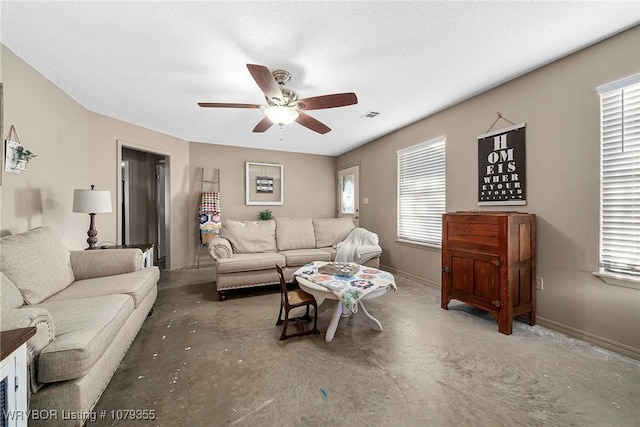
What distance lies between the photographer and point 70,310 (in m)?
1.60

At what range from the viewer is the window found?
3.55m

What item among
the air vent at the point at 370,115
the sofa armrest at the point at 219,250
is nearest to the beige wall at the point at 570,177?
the air vent at the point at 370,115

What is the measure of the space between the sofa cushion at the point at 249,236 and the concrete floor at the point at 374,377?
1.39 m

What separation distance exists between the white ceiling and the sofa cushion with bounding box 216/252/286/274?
2001mm

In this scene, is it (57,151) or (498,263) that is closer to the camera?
(498,263)

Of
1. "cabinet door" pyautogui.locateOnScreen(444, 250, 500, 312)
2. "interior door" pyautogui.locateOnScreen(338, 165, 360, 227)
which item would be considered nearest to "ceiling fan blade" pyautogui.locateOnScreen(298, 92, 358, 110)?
"cabinet door" pyautogui.locateOnScreen(444, 250, 500, 312)

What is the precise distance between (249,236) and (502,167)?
11.2 feet

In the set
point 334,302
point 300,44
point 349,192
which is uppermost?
point 300,44

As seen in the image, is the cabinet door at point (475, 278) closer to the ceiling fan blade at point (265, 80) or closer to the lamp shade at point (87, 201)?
the ceiling fan blade at point (265, 80)

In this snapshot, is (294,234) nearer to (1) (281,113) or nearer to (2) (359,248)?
(2) (359,248)

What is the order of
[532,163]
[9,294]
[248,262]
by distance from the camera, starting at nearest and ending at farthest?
[9,294] → [532,163] → [248,262]

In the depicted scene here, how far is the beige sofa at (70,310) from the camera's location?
1.19m

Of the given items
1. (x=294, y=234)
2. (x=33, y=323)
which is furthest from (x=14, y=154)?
(x=294, y=234)

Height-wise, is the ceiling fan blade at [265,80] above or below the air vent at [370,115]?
below
